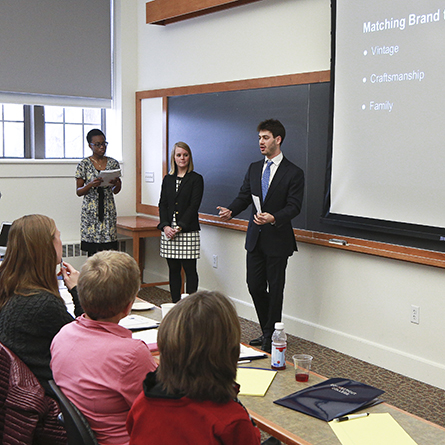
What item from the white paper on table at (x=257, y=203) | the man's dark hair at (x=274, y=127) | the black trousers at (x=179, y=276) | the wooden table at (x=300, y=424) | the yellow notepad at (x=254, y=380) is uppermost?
the man's dark hair at (x=274, y=127)

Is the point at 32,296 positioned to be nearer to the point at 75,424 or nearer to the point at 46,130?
the point at 75,424

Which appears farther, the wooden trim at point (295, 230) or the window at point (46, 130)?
the window at point (46, 130)

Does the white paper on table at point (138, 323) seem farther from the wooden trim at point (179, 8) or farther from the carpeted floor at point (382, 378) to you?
the wooden trim at point (179, 8)

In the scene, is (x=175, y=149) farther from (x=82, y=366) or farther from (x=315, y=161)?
(x=82, y=366)

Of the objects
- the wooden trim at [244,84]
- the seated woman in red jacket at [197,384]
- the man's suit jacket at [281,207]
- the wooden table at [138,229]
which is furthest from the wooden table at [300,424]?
the wooden table at [138,229]

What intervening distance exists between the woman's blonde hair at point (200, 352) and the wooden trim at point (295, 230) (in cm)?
261

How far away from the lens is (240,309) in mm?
5285

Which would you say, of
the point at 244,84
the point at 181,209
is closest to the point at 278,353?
the point at 181,209

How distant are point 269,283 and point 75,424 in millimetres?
2867

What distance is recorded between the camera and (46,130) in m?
6.12

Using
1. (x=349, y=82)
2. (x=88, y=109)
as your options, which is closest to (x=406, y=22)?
(x=349, y=82)

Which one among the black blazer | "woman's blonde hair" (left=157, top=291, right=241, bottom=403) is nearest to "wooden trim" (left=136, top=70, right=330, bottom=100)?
the black blazer

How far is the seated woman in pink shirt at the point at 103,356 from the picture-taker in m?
1.62

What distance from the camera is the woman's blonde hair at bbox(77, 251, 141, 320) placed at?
1740 mm
